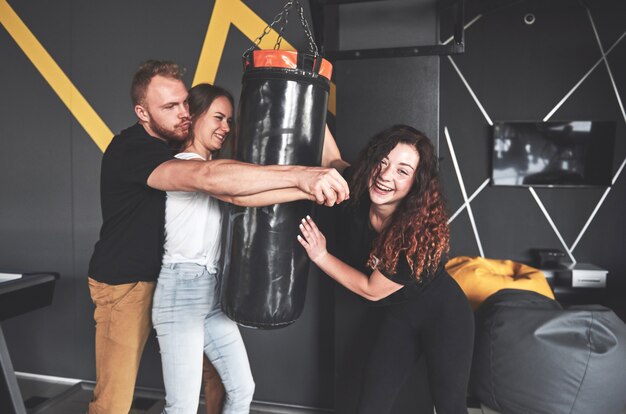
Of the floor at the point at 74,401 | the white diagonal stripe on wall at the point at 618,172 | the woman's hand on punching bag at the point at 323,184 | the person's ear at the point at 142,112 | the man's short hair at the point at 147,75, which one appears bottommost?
the floor at the point at 74,401

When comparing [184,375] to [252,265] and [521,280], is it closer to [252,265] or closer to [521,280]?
[252,265]

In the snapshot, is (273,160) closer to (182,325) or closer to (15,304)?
(182,325)

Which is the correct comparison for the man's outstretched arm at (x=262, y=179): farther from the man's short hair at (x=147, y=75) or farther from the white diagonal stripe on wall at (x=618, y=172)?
the white diagonal stripe on wall at (x=618, y=172)

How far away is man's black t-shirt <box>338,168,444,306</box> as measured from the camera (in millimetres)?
1921

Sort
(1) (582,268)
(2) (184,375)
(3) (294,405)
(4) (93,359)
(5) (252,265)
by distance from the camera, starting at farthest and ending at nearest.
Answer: (1) (582,268)
(4) (93,359)
(3) (294,405)
(2) (184,375)
(5) (252,265)

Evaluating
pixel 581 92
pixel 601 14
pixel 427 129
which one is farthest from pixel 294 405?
pixel 601 14

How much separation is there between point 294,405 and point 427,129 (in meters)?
1.85

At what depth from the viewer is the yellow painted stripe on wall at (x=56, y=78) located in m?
3.05

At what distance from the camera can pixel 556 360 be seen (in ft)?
7.41

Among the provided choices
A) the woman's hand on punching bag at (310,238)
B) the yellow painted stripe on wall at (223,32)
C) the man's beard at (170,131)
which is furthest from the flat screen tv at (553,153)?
the man's beard at (170,131)

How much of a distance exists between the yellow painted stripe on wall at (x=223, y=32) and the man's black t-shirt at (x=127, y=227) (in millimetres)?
1150

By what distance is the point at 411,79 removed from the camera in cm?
219

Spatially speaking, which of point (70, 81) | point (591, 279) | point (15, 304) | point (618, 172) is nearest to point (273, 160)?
point (15, 304)

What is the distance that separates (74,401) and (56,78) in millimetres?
2148
